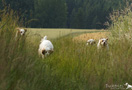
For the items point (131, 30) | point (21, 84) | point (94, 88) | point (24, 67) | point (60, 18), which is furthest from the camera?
point (60, 18)

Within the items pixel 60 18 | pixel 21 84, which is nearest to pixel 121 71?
pixel 21 84

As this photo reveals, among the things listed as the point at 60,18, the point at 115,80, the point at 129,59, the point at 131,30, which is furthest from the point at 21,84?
the point at 60,18

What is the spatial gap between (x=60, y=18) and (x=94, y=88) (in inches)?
2573

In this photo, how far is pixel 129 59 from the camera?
5523 millimetres

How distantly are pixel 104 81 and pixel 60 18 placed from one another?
6518 centimetres

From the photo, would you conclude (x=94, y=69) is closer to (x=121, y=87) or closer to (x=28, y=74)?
(x=121, y=87)

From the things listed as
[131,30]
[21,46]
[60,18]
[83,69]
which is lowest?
[83,69]

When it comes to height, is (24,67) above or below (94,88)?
above

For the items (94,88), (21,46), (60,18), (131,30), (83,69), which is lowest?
(94,88)

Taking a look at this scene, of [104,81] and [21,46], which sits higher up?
[21,46]

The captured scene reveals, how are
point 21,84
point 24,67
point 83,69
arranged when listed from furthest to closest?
point 83,69
point 24,67
point 21,84

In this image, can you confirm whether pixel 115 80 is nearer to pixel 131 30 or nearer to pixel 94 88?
pixel 94 88

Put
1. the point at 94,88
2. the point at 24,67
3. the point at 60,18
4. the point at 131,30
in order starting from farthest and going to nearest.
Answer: the point at 60,18, the point at 131,30, the point at 94,88, the point at 24,67

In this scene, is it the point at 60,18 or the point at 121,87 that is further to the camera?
the point at 60,18
